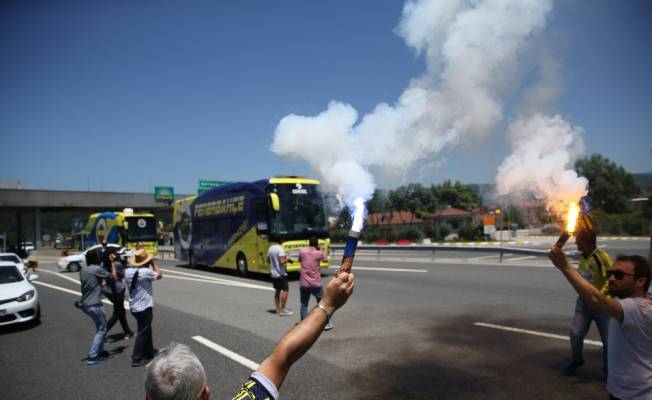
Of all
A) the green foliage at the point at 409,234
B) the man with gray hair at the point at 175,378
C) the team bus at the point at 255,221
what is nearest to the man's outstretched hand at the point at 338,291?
the man with gray hair at the point at 175,378

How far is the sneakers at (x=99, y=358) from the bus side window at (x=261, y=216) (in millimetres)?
9291

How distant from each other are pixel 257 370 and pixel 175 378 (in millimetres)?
390

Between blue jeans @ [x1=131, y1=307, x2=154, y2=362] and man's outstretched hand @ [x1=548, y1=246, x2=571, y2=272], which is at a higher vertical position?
man's outstretched hand @ [x1=548, y1=246, x2=571, y2=272]

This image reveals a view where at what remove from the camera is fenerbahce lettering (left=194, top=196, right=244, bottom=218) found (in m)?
18.7

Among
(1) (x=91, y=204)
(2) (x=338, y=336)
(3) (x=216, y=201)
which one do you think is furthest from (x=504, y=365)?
(1) (x=91, y=204)

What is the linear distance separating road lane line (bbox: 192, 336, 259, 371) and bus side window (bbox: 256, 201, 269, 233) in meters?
8.28

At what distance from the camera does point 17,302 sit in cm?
938

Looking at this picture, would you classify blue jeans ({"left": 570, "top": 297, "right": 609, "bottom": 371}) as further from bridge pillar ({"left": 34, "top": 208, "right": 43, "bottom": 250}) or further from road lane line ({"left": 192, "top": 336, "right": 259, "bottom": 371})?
bridge pillar ({"left": 34, "top": 208, "right": 43, "bottom": 250})

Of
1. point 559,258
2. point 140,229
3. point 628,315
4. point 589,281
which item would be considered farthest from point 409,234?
point 559,258

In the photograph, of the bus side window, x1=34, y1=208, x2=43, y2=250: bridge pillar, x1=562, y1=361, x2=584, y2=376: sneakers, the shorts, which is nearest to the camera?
x1=562, y1=361, x2=584, y2=376: sneakers

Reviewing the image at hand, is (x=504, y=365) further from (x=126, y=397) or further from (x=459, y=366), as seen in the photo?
(x=126, y=397)

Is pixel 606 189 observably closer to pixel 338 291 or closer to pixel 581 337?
pixel 581 337

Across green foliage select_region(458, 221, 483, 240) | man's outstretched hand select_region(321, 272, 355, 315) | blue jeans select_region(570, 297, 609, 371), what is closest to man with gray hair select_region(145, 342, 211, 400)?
man's outstretched hand select_region(321, 272, 355, 315)

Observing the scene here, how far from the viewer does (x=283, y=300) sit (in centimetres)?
1046
